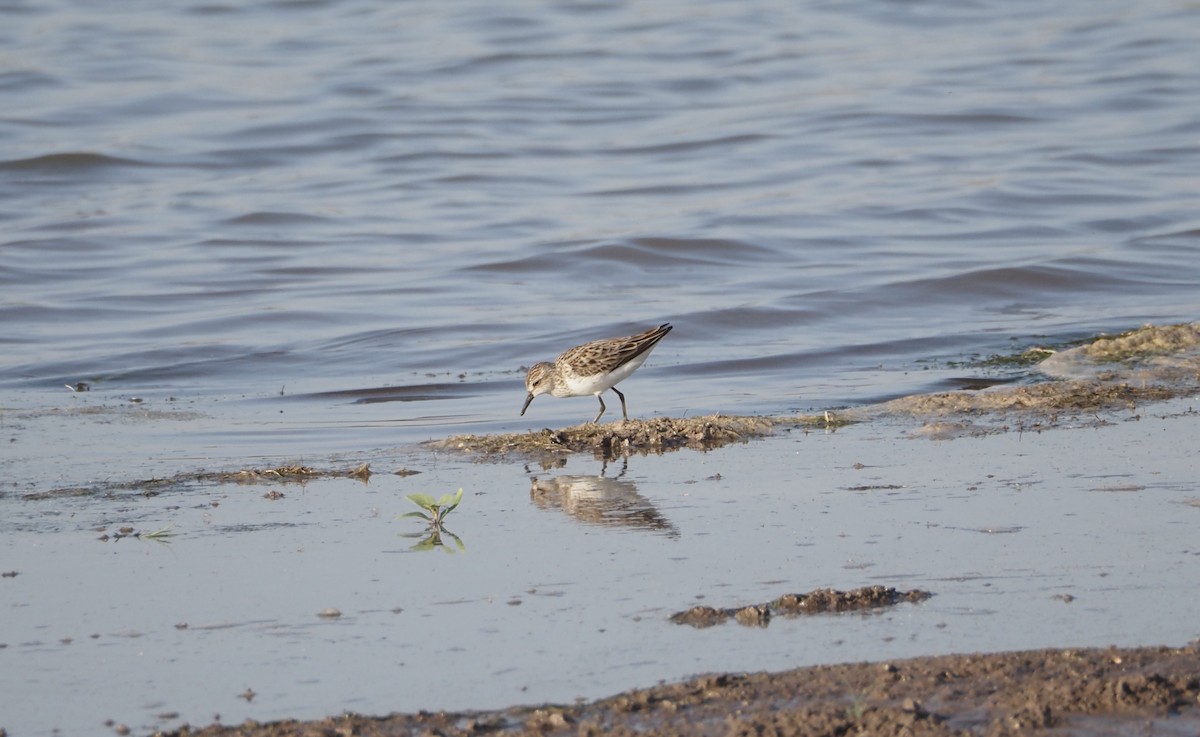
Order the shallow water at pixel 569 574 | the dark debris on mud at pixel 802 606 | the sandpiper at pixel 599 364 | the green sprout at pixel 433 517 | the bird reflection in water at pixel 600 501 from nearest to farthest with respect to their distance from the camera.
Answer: the shallow water at pixel 569 574, the dark debris on mud at pixel 802 606, the green sprout at pixel 433 517, the bird reflection in water at pixel 600 501, the sandpiper at pixel 599 364

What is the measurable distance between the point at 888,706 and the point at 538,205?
1579cm

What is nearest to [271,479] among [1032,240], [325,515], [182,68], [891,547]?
[325,515]

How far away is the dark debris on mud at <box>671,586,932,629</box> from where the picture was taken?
5074mm

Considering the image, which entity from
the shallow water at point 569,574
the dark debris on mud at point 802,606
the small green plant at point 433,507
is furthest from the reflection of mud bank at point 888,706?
the small green plant at point 433,507

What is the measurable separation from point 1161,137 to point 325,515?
18.7 m

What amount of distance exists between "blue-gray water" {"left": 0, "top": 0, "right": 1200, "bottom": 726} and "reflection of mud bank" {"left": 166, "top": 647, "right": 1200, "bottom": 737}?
1.83ft

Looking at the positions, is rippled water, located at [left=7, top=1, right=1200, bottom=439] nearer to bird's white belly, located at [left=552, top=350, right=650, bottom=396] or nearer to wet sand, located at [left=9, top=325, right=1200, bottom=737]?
bird's white belly, located at [left=552, top=350, right=650, bottom=396]

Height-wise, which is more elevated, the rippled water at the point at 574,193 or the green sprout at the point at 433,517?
the rippled water at the point at 574,193

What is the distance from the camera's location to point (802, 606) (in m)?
5.15

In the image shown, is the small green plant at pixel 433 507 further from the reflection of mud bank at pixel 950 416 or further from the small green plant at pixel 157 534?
the reflection of mud bank at pixel 950 416

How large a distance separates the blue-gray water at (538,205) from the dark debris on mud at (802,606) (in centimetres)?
131

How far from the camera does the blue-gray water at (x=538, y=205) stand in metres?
11.8

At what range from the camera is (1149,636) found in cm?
479

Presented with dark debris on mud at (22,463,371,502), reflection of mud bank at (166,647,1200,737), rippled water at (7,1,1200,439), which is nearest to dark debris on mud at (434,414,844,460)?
dark debris on mud at (22,463,371,502)
